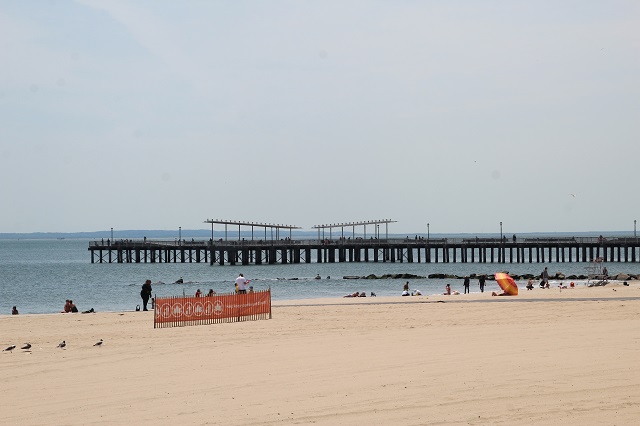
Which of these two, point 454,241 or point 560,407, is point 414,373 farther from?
point 454,241

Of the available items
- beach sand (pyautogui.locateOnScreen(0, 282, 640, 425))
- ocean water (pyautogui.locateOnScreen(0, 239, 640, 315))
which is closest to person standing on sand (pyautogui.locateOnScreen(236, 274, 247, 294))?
beach sand (pyautogui.locateOnScreen(0, 282, 640, 425))

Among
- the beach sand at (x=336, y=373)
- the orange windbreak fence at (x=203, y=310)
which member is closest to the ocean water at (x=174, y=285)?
the orange windbreak fence at (x=203, y=310)

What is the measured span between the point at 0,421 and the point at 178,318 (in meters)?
13.0

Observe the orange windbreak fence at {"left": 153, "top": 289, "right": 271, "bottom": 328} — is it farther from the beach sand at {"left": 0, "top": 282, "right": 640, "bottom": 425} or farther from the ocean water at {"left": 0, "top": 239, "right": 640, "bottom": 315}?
the ocean water at {"left": 0, "top": 239, "right": 640, "bottom": 315}

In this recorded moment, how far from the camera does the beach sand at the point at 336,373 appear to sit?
10.5 meters

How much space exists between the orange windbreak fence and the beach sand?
3.43 feet

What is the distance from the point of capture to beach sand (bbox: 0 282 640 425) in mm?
10477

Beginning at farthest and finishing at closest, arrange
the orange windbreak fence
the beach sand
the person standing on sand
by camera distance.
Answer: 1. the person standing on sand
2. the orange windbreak fence
3. the beach sand

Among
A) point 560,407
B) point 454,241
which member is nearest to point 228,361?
point 560,407

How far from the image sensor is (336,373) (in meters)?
13.3

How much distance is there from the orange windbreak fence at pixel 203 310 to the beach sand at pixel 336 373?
104cm

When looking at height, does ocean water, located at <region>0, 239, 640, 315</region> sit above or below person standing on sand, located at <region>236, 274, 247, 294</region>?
below

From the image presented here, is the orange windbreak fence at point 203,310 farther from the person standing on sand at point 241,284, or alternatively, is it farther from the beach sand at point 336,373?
the person standing on sand at point 241,284

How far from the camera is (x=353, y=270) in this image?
83.8 meters
